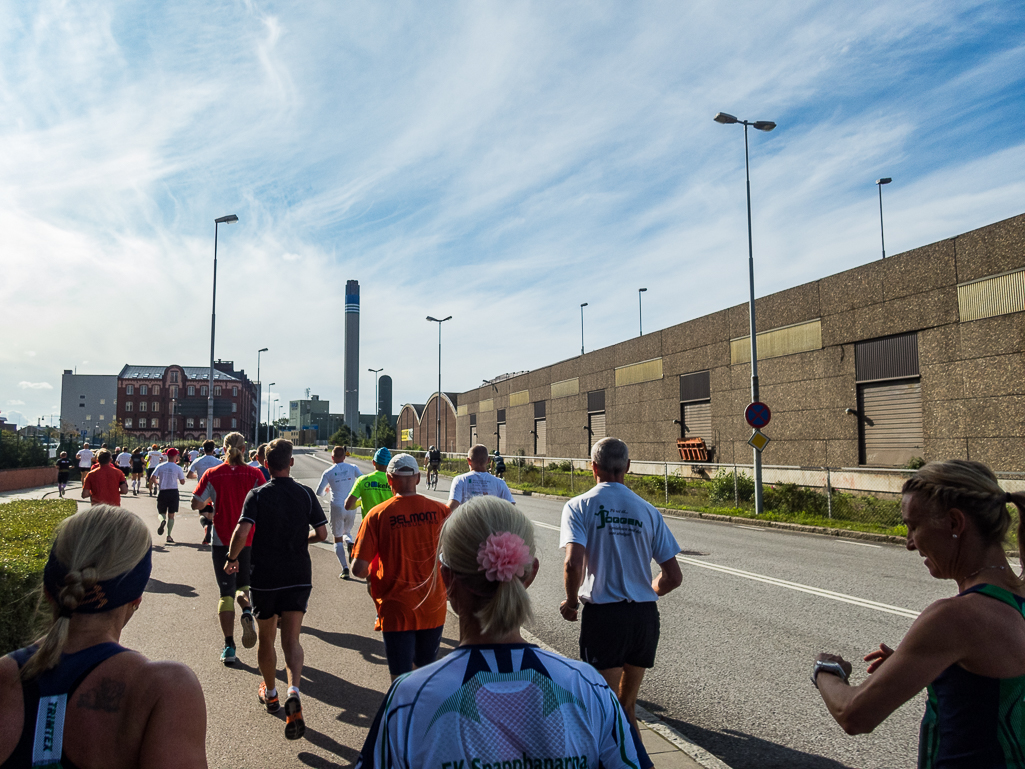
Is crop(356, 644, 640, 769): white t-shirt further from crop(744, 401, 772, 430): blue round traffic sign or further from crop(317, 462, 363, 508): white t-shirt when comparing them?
crop(744, 401, 772, 430): blue round traffic sign

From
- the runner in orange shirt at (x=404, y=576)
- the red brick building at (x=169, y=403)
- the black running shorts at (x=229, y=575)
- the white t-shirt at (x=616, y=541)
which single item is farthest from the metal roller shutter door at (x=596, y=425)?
the red brick building at (x=169, y=403)

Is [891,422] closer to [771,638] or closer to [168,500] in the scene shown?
[771,638]

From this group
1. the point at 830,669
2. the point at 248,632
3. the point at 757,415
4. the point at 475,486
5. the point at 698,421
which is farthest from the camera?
the point at 698,421

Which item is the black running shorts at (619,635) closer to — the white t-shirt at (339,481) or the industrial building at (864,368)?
the white t-shirt at (339,481)

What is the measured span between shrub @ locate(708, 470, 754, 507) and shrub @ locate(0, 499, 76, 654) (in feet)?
56.8

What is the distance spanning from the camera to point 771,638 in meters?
6.97

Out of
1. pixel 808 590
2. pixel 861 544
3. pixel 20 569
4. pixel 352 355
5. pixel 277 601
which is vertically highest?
pixel 352 355

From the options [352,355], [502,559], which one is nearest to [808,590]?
[502,559]

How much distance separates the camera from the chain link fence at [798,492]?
1636 cm

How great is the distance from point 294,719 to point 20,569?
300 cm

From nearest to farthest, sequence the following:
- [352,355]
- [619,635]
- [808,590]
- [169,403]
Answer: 1. [619,635]
2. [808,590]
3. [169,403]
4. [352,355]

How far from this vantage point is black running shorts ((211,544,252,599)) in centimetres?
634

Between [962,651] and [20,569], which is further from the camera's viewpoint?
[20,569]

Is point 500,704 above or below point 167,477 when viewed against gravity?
above
